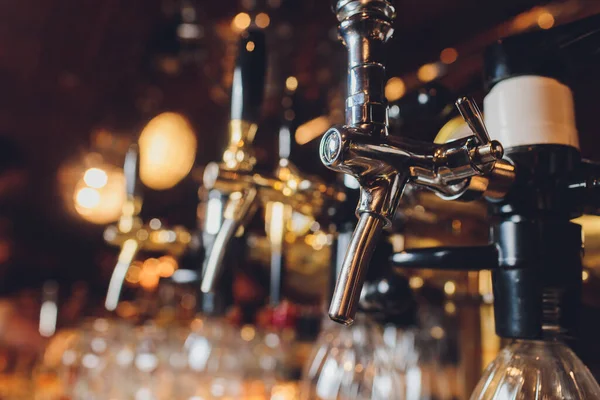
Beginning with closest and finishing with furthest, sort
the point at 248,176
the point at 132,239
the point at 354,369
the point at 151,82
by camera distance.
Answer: the point at 248,176, the point at 354,369, the point at 132,239, the point at 151,82

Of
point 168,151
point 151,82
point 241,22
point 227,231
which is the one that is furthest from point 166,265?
point 227,231

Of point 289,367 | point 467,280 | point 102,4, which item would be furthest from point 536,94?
point 102,4

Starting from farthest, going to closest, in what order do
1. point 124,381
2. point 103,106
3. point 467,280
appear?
point 103,106 → point 124,381 → point 467,280

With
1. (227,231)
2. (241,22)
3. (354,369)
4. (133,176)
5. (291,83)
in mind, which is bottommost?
(354,369)

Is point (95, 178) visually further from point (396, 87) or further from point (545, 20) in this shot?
point (545, 20)

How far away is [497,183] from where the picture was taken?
0.32 metres

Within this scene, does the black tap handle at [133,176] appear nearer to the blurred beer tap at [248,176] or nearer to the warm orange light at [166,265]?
the blurred beer tap at [248,176]

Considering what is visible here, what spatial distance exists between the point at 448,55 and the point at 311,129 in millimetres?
207

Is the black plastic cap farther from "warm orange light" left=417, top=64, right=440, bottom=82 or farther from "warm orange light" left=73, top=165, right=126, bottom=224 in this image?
"warm orange light" left=73, top=165, right=126, bottom=224

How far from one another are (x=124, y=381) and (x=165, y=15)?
69cm

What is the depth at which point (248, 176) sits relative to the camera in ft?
1.32

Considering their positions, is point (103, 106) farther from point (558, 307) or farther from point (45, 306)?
point (558, 307)

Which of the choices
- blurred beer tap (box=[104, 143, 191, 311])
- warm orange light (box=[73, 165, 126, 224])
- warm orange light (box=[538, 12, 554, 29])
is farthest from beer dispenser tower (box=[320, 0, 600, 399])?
warm orange light (box=[73, 165, 126, 224])

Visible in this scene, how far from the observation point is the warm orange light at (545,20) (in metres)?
0.55
